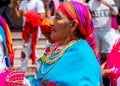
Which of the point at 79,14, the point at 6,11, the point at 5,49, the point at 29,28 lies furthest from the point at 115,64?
the point at 6,11

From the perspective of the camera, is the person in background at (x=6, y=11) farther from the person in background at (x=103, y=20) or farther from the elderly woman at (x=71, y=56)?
the elderly woman at (x=71, y=56)

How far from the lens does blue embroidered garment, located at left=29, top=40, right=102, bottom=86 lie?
10.1 ft

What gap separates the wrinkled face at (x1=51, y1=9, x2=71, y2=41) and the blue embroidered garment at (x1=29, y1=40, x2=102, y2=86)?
0.34 ft

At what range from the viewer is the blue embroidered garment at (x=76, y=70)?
10.1 feet

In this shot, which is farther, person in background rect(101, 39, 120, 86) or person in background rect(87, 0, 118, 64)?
person in background rect(87, 0, 118, 64)

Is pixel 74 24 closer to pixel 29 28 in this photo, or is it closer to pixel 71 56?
pixel 71 56

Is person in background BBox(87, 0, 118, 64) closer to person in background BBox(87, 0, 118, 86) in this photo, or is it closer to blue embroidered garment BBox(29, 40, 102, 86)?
person in background BBox(87, 0, 118, 86)

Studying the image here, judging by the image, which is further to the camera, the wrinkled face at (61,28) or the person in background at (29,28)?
the person in background at (29,28)

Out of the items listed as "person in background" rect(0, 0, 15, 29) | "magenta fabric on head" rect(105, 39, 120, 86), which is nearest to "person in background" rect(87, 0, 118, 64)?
"magenta fabric on head" rect(105, 39, 120, 86)

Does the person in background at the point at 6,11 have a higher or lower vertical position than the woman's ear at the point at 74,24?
lower

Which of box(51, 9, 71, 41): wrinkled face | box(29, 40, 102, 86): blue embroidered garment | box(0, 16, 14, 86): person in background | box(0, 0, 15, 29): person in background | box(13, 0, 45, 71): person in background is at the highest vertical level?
box(51, 9, 71, 41): wrinkled face

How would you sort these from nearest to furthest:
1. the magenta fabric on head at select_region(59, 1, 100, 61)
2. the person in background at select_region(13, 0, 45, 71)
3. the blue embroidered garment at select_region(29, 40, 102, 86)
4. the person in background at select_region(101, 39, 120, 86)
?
the blue embroidered garment at select_region(29, 40, 102, 86), the magenta fabric on head at select_region(59, 1, 100, 61), the person in background at select_region(101, 39, 120, 86), the person in background at select_region(13, 0, 45, 71)

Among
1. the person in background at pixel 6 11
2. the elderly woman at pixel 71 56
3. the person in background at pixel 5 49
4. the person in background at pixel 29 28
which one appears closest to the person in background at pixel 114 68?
the elderly woman at pixel 71 56

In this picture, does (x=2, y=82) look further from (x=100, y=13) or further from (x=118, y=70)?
(x=100, y=13)
